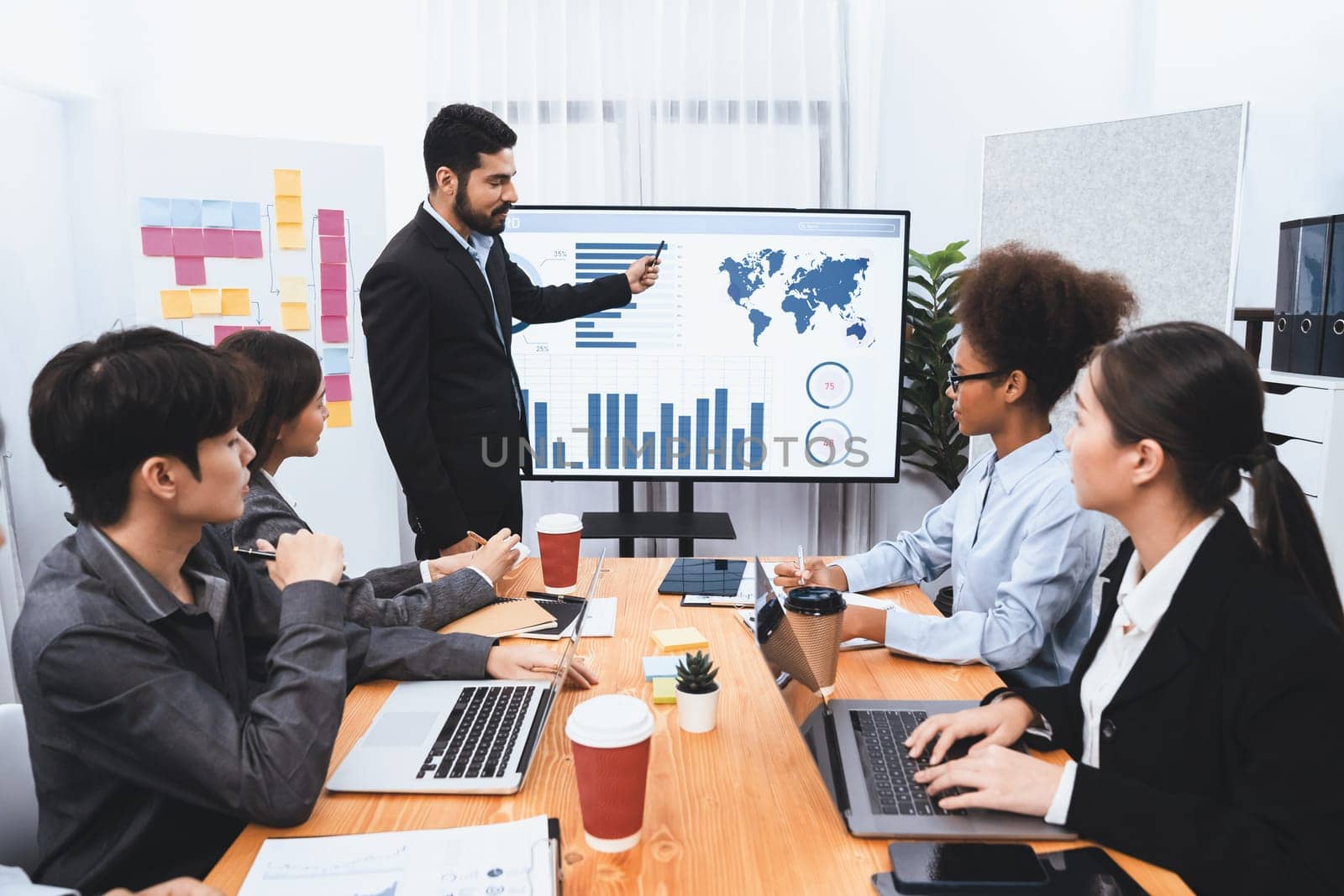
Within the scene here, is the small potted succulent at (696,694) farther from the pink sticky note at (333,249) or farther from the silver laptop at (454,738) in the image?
the pink sticky note at (333,249)

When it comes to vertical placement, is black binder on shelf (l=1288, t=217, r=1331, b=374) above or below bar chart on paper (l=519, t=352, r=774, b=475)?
above

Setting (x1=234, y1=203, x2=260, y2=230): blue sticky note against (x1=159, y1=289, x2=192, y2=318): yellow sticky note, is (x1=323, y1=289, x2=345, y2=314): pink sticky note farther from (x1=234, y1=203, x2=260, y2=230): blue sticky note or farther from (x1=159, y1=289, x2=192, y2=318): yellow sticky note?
(x1=159, y1=289, x2=192, y2=318): yellow sticky note

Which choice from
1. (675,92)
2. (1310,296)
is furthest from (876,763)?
(675,92)

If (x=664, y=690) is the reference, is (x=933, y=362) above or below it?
above

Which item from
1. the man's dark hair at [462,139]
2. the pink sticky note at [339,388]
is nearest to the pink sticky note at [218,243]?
the pink sticky note at [339,388]

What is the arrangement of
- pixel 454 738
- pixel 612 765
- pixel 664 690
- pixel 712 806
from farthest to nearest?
pixel 664 690
pixel 454 738
pixel 712 806
pixel 612 765

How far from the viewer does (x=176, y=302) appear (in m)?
2.77

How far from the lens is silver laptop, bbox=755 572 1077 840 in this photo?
2.97 ft

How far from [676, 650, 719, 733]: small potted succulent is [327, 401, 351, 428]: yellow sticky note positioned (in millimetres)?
2184

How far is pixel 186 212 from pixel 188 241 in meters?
0.08

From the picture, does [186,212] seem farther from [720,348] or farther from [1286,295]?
[1286,295]

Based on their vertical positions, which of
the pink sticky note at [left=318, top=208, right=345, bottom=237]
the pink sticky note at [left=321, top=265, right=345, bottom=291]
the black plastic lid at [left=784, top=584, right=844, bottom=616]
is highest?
the pink sticky note at [left=318, top=208, right=345, bottom=237]

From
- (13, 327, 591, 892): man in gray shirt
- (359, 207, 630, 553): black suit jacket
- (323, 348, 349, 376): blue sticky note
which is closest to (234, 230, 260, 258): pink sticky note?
(323, 348, 349, 376): blue sticky note

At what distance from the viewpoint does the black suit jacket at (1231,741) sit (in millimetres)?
841
